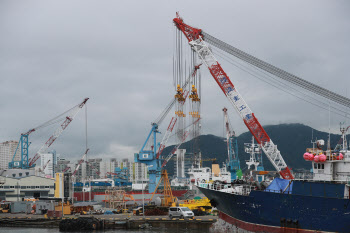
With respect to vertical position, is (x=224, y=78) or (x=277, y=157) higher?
(x=224, y=78)

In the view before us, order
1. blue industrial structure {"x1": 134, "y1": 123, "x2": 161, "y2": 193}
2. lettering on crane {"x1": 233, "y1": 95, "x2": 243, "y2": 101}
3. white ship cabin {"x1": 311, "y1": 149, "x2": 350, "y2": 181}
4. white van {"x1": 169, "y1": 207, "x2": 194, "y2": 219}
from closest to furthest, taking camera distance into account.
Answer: white ship cabin {"x1": 311, "y1": 149, "x2": 350, "y2": 181} < white van {"x1": 169, "y1": 207, "x2": 194, "y2": 219} < lettering on crane {"x1": 233, "y1": 95, "x2": 243, "y2": 101} < blue industrial structure {"x1": 134, "y1": 123, "x2": 161, "y2": 193}

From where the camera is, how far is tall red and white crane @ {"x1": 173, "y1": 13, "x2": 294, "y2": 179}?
8912cm

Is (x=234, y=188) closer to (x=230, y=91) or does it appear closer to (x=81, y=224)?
(x=81, y=224)

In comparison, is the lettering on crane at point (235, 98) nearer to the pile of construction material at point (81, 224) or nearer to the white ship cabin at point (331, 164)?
the pile of construction material at point (81, 224)

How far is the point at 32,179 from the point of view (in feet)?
486

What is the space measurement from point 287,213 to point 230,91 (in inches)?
1770

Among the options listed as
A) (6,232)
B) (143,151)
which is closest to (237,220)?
(6,232)

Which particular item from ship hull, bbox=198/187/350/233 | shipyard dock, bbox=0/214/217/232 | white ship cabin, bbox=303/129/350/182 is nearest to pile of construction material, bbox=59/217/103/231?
shipyard dock, bbox=0/214/217/232

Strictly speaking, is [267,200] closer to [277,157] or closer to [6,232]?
[6,232]

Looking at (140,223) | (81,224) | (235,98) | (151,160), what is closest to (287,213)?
(140,223)

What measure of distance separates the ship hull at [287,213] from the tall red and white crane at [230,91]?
121ft

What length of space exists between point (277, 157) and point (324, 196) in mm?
45398

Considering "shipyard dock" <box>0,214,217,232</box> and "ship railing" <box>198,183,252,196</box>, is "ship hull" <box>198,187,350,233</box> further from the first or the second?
"shipyard dock" <box>0,214,217,232</box>

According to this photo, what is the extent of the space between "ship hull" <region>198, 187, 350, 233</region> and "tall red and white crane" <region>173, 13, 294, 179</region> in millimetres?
36864
